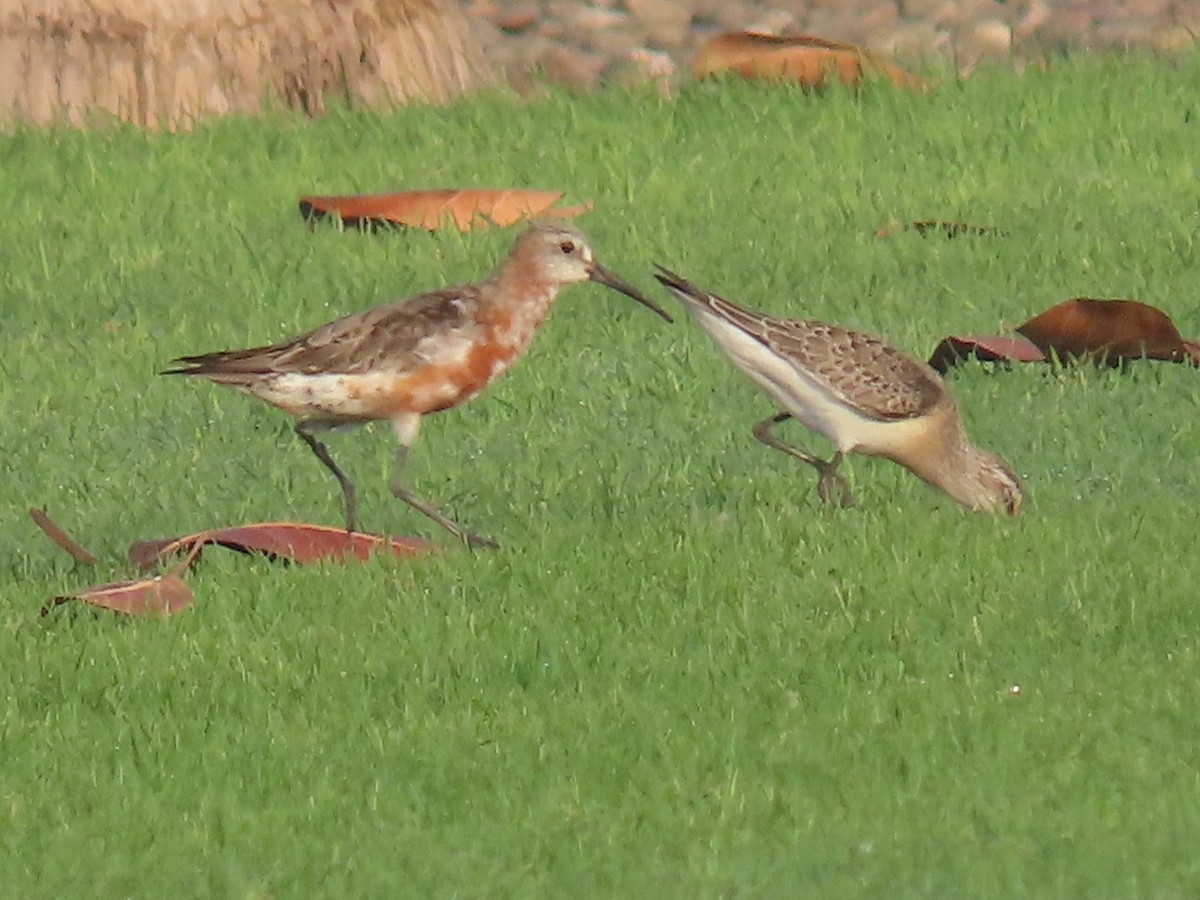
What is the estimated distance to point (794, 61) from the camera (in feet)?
48.1

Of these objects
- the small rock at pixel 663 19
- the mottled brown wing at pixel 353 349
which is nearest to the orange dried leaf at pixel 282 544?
the mottled brown wing at pixel 353 349

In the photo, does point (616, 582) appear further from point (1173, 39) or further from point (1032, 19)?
point (1032, 19)

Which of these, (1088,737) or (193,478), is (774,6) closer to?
(193,478)

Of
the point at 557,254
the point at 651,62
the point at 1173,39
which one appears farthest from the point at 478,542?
the point at 1173,39

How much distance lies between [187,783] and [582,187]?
727cm

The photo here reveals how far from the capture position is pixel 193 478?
926 cm

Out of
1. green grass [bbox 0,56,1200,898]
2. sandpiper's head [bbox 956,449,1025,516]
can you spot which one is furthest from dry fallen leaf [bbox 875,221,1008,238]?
sandpiper's head [bbox 956,449,1025,516]

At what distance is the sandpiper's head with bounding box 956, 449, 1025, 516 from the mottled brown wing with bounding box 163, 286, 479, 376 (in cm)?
164

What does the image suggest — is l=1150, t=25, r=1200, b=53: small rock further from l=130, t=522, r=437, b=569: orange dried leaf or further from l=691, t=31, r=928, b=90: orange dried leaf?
l=130, t=522, r=437, b=569: orange dried leaf

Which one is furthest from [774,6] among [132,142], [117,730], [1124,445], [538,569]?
[117,730]

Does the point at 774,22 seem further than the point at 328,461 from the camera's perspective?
Yes

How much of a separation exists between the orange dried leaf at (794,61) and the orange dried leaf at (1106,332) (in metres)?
4.54

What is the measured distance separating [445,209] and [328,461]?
3998 mm

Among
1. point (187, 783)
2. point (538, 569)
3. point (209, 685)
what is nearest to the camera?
point (187, 783)
